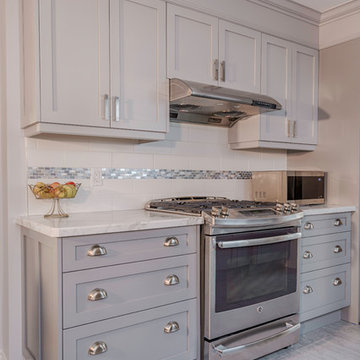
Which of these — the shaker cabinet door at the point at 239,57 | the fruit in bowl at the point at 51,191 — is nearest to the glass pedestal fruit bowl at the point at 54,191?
the fruit in bowl at the point at 51,191

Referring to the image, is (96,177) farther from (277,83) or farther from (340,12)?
(340,12)

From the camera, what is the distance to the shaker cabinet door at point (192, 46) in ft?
7.47

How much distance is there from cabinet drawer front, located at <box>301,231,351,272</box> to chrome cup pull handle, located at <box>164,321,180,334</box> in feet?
3.74

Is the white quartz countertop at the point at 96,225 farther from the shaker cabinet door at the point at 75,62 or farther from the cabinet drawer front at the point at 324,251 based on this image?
the cabinet drawer front at the point at 324,251

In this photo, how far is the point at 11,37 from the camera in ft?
6.46

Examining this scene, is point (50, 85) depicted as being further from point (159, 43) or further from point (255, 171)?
point (255, 171)

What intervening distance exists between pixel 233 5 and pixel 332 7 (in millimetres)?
971

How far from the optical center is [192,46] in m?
2.37

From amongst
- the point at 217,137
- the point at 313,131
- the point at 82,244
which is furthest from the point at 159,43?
the point at 313,131

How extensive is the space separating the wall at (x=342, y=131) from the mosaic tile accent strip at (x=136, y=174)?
70 centimetres

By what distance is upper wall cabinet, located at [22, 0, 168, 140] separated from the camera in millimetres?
1826

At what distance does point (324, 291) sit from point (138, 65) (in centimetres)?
214

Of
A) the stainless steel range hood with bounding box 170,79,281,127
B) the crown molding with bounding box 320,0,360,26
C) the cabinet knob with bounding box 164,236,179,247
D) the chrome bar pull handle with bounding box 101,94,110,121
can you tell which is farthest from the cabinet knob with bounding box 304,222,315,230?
the crown molding with bounding box 320,0,360,26

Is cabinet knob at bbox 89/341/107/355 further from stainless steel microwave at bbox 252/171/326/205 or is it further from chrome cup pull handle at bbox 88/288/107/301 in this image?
stainless steel microwave at bbox 252/171/326/205
